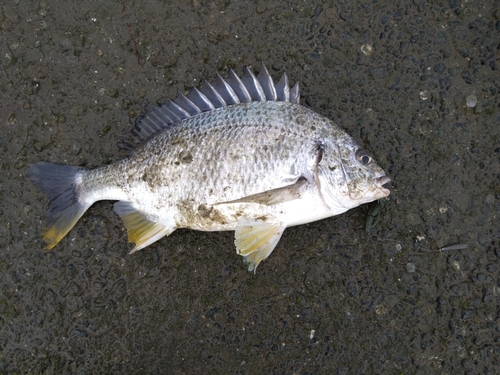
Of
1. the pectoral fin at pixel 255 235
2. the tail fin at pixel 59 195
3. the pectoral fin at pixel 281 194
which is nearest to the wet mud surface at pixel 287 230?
the tail fin at pixel 59 195

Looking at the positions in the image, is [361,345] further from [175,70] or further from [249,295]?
[175,70]

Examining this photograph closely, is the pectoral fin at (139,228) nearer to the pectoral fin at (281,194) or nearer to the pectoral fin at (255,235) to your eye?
the pectoral fin at (255,235)

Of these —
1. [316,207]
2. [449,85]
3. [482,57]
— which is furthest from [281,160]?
[482,57]

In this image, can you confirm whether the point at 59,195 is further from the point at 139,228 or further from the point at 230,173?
the point at 230,173

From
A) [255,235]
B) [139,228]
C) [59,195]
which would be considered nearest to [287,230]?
[255,235]

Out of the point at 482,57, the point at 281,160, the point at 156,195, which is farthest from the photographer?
the point at 482,57

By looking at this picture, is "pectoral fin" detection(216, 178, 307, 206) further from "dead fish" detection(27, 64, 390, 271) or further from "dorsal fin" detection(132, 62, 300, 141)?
"dorsal fin" detection(132, 62, 300, 141)

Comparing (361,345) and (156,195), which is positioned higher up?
(156,195)
